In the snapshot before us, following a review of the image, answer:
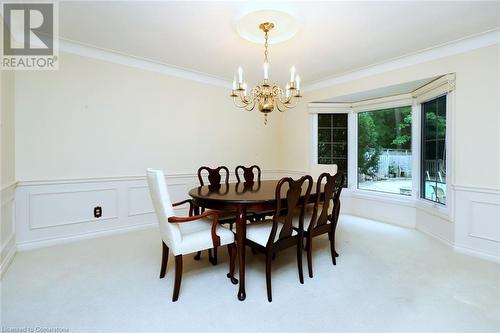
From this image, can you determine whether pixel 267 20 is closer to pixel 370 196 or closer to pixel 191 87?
pixel 191 87

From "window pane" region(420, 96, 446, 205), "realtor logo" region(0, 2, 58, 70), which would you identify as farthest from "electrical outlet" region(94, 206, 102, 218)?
"window pane" region(420, 96, 446, 205)

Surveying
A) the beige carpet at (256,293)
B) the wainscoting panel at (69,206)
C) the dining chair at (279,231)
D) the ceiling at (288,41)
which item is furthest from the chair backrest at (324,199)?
the wainscoting panel at (69,206)

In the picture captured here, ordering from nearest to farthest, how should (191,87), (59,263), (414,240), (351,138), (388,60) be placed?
(59,263), (414,240), (388,60), (191,87), (351,138)

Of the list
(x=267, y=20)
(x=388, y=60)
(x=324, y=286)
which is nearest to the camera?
(x=324, y=286)

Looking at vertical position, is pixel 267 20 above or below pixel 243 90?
above

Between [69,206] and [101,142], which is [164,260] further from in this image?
[101,142]

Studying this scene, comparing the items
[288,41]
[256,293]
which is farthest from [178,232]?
[288,41]

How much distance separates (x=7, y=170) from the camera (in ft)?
8.14

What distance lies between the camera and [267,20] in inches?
90.4

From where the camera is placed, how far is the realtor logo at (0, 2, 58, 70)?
2299mm

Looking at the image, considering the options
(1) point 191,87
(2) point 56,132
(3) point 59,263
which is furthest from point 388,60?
(3) point 59,263

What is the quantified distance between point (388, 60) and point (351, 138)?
4.88ft

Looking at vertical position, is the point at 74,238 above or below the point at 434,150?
below

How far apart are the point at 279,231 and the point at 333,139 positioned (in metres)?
2.99
